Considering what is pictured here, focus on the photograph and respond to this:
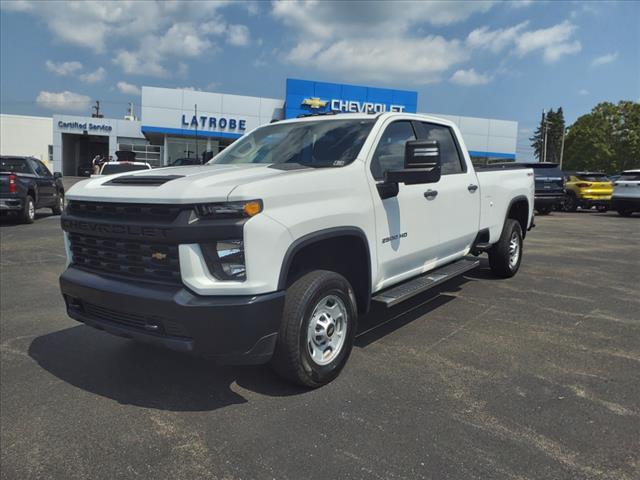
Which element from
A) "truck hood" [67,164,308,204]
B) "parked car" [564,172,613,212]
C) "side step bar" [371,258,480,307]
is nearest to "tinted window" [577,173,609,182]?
"parked car" [564,172,613,212]

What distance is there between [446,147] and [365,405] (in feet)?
10.2

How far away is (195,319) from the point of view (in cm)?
288

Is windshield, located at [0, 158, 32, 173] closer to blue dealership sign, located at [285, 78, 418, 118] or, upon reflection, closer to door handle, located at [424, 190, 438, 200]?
door handle, located at [424, 190, 438, 200]

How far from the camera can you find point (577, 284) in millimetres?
6766

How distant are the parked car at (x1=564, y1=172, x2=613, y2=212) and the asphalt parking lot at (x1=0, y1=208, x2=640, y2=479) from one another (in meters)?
17.0

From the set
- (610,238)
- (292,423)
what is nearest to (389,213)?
(292,423)

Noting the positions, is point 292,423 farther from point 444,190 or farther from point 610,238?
point 610,238

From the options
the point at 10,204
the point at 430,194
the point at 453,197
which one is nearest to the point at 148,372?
the point at 430,194

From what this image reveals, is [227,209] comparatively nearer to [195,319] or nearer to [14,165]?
[195,319]

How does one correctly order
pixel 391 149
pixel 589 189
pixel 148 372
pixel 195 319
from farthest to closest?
pixel 589 189, pixel 391 149, pixel 148 372, pixel 195 319

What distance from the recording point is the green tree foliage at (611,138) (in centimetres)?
5484

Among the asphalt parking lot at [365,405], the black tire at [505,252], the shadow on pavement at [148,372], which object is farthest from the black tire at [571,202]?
the shadow on pavement at [148,372]

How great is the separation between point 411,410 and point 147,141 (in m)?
46.5

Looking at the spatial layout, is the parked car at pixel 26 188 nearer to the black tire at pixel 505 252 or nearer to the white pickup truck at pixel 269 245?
the white pickup truck at pixel 269 245
